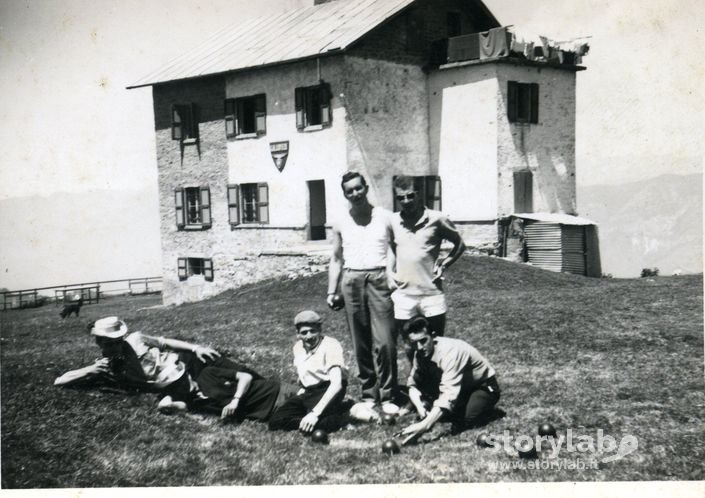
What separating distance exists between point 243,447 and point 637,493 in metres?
3.30

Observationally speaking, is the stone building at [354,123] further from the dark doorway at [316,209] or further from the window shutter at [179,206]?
the window shutter at [179,206]

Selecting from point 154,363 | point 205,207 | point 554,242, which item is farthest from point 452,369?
point 205,207

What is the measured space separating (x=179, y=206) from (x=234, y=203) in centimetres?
212

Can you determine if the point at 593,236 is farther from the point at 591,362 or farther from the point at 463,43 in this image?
the point at 591,362

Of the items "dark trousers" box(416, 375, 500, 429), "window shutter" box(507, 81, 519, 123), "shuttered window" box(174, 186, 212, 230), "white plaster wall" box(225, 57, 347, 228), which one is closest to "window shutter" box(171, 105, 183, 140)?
"shuttered window" box(174, 186, 212, 230)

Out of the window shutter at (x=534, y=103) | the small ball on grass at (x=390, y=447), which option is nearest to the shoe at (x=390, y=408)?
the small ball on grass at (x=390, y=447)

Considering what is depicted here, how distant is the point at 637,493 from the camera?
19.3 feet

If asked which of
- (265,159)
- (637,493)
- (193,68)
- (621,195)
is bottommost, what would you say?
(637,493)

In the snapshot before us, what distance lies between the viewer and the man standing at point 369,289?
20.7ft

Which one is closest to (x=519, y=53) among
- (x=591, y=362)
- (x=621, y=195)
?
(x=621, y=195)

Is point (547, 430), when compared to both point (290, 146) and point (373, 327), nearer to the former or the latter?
point (373, 327)

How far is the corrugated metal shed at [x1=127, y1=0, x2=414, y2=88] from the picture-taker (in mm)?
14742

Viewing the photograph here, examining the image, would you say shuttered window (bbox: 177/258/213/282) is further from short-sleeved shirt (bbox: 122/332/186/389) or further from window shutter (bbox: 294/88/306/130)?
short-sleeved shirt (bbox: 122/332/186/389)

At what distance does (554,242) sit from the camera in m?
15.8
